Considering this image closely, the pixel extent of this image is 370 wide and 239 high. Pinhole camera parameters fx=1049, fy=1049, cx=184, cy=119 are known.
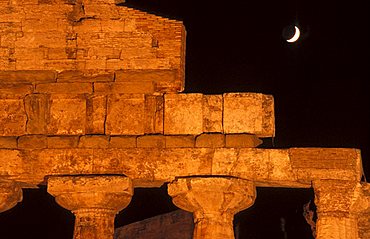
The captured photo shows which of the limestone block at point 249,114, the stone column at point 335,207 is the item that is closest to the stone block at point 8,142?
the limestone block at point 249,114

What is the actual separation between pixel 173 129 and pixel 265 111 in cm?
156

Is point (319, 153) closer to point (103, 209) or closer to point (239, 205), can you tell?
point (239, 205)

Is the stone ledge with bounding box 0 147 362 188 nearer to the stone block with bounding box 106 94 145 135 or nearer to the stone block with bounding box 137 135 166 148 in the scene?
the stone block with bounding box 137 135 166 148

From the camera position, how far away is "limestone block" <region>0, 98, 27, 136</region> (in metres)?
17.8

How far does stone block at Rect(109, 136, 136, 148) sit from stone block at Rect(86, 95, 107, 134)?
0.26 metres

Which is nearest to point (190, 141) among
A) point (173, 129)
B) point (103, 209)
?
point (173, 129)

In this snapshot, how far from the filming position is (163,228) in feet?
81.5

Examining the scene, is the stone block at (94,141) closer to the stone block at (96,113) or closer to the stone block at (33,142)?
the stone block at (96,113)

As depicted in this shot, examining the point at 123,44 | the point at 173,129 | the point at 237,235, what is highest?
the point at 123,44

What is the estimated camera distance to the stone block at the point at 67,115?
1772 centimetres

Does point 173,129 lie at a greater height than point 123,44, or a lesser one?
lesser

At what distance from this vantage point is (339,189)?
1716 centimetres

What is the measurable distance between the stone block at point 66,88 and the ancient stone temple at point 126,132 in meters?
0.02

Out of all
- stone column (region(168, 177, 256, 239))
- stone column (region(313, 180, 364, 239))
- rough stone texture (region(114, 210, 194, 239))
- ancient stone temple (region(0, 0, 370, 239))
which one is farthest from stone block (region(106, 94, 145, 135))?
rough stone texture (region(114, 210, 194, 239))
